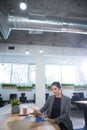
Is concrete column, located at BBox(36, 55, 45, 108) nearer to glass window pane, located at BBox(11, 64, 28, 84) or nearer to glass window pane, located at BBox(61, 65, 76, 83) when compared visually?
glass window pane, located at BBox(11, 64, 28, 84)

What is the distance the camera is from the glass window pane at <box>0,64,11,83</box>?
7956 millimetres

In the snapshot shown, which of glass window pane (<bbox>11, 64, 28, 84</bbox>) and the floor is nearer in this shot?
the floor

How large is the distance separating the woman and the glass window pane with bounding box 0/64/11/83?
6007mm

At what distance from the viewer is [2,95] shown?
7.51 m

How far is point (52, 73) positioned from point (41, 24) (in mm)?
5568

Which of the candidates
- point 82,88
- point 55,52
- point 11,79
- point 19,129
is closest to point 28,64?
point 11,79

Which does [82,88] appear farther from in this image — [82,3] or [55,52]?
[82,3]

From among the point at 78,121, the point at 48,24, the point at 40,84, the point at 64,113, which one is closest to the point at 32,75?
the point at 40,84

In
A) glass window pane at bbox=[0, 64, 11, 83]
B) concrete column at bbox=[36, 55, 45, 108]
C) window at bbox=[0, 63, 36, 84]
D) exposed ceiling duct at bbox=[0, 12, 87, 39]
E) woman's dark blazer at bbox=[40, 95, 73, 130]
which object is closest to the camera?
woman's dark blazer at bbox=[40, 95, 73, 130]

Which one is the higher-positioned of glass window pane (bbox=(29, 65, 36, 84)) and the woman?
glass window pane (bbox=(29, 65, 36, 84))

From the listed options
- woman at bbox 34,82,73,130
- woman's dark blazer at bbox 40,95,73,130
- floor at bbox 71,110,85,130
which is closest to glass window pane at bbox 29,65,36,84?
floor at bbox 71,110,85,130

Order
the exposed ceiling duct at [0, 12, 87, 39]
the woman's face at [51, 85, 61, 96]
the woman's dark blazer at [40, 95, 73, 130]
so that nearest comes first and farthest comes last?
the woman's dark blazer at [40, 95, 73, 130] → the woman's face at [51, 85, 61, 96] → the exposed ceiling duct at [0, 12, 87, 39]

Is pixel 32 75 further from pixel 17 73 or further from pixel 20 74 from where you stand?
pixel 17 73

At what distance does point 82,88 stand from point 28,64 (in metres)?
3.69
